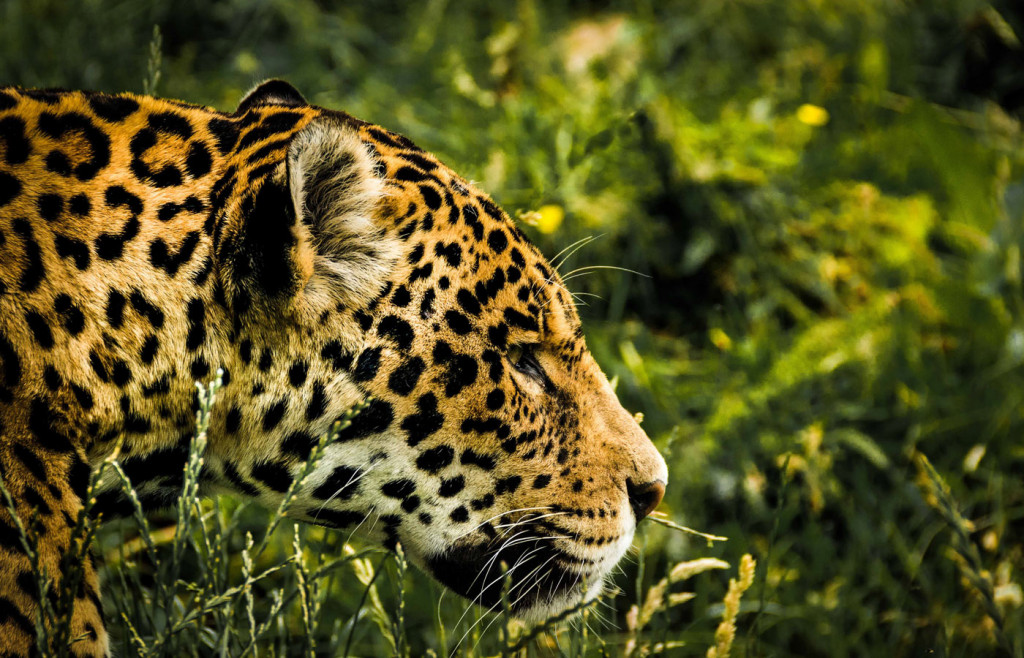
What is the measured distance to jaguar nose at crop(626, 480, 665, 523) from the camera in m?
2.28

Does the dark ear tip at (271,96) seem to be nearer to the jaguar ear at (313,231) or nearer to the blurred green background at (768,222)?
the jaguar ear at (313,231)

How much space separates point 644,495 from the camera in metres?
2.30

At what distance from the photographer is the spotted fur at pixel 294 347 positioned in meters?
1.75

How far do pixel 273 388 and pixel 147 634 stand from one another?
3.16 ft

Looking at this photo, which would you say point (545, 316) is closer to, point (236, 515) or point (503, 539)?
point (503, 539)

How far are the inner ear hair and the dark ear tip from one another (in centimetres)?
59

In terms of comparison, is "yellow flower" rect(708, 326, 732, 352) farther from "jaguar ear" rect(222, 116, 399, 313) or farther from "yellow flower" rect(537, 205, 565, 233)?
"jaguar ear" rect(222, 116, 399, 313)

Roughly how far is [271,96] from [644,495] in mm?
1463

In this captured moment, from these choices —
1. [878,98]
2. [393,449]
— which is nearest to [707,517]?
[393,449]

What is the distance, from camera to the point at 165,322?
72.0 inches

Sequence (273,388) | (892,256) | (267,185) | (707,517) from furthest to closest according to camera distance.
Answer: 1. (892,256)
2. (707,517)
3. (273,388)
4. (267,185)

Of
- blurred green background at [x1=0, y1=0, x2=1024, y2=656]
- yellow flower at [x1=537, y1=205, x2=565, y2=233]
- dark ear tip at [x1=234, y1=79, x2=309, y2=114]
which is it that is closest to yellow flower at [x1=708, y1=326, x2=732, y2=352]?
blurred green background at [x1=0, y1=0, x2=1024, y2=656]

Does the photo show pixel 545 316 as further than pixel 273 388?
Yes

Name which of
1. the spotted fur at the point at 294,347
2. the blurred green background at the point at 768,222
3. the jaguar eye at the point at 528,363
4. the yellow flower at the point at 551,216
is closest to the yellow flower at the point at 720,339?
the blurred green background at the point at 768,222
